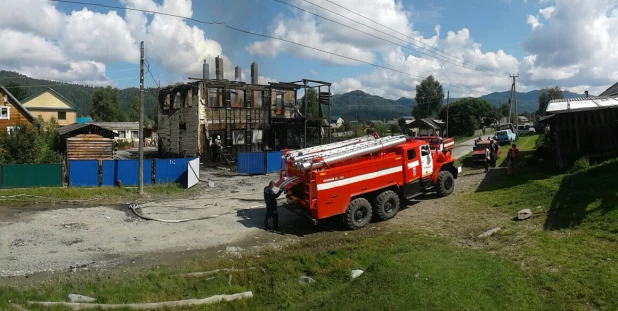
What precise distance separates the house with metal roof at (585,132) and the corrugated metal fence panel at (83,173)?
2038 centimetres

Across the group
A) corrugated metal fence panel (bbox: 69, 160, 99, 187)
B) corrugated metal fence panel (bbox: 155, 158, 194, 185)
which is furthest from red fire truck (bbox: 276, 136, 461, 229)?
corrugated metal fence panel (bbox: 69, 160, 99, 187)

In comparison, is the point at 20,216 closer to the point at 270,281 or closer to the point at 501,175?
the point at 270,281

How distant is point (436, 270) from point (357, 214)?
5364mm

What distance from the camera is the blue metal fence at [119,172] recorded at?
20141 mm

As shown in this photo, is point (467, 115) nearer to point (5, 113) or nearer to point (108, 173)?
point (108, 173)

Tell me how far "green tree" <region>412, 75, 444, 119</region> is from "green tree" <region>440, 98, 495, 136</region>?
2060cm

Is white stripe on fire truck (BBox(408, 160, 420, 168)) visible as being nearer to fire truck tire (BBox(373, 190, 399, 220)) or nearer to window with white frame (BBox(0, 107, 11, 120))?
fire truck tire (BBox(373, 190, 399, 220))

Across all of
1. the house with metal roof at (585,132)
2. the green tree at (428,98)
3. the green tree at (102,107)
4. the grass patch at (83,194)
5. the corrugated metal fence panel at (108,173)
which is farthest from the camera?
the green tree at (428,98)

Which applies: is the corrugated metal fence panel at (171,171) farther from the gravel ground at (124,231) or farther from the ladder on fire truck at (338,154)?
the ladder on fire truck at (338,154)

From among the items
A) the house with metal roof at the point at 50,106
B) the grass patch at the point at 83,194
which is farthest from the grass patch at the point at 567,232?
the house with metal roof at the point at 50,106

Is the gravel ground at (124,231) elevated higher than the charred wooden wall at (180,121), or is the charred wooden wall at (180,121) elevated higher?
the charred wooden wall at (180,121)

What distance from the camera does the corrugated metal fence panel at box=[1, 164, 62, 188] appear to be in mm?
19031

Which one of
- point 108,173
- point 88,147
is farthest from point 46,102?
point 108,173

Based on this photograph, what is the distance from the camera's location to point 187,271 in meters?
9.78
